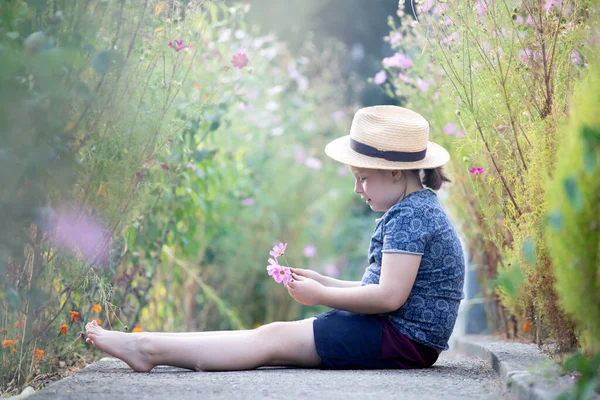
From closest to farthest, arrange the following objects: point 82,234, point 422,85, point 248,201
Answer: point 82,234 → point 422,85 → point 248,201

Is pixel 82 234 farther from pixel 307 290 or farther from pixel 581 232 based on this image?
pixel 581 232

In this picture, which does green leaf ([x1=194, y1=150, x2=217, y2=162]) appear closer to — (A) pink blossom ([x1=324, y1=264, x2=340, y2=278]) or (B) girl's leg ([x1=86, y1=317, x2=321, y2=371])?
(B) girl's leg ([x1=86, y1=317, x2=321, y2=371])

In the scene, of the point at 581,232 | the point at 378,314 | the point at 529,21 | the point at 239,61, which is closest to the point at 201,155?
the point at 239,61

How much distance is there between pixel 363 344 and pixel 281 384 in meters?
0.46

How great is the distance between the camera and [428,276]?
9.29ft

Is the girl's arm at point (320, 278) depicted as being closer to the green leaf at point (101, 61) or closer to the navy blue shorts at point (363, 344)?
the navy blue shorts at point (363, 344)

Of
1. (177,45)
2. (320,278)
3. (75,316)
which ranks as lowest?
(75,316)

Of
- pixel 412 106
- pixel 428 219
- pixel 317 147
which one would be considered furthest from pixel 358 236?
pixel 428 219

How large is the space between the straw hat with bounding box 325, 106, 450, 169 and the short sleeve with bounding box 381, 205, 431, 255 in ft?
0.58

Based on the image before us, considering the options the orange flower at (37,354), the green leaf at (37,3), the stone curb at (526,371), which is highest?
the green leaf at (37,3)

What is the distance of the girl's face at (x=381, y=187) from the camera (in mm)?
→ 2982

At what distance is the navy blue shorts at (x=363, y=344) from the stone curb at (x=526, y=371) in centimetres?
30

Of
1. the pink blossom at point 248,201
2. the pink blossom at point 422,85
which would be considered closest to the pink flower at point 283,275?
the pink blossom at point 422,85

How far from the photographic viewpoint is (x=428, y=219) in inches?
112
